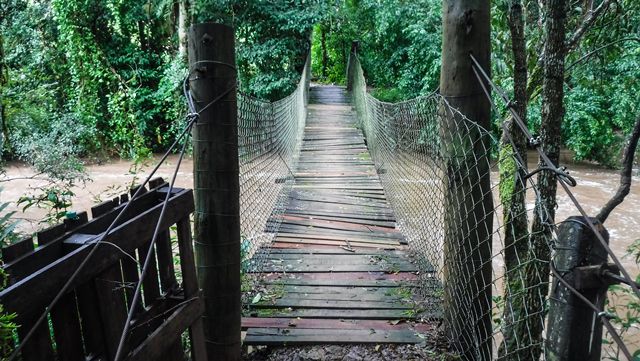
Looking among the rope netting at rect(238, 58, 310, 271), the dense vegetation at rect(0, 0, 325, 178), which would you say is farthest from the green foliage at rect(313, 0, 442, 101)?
the rope netting at rect(238, 58, 310, 271)

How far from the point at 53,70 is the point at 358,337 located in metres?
10.5

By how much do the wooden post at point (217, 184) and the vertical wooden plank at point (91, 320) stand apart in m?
0.60

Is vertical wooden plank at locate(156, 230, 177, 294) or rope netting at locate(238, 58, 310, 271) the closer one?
vertical wooden plank at locate(156, 230, 177, 294)

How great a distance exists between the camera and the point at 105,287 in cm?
95

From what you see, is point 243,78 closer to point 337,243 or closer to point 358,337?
point 337,243

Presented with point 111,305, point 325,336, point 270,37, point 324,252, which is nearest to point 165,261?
point 111,305

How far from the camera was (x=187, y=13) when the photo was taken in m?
8.29

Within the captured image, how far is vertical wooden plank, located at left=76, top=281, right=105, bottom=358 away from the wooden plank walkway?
95 cm

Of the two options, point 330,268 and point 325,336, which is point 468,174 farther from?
point 330,268

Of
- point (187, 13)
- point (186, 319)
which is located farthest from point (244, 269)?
point (187, 13)

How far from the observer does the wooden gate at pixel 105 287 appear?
2.58ft

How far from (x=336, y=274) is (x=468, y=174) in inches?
47.7

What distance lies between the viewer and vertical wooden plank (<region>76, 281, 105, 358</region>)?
916mm

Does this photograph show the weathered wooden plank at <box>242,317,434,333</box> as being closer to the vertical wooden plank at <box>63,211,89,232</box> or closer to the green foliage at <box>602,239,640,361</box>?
the green foliage at <box>602,239,640,361</box>
